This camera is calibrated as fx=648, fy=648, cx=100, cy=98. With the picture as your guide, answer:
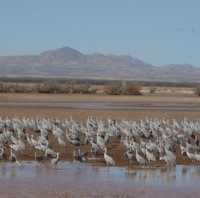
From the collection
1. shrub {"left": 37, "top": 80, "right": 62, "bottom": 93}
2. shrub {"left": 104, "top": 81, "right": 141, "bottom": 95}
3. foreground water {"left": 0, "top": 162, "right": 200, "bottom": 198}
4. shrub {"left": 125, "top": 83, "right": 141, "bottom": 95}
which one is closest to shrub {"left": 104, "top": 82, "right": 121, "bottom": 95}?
shrub {"left": 104, "top": 81, "right": 141, "bottom": 95}

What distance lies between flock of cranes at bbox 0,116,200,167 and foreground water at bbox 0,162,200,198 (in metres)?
0.87

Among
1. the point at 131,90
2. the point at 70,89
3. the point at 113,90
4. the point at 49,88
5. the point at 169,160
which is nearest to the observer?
the point at 169,160

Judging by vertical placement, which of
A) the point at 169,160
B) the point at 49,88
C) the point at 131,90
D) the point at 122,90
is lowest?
the point at 49,88

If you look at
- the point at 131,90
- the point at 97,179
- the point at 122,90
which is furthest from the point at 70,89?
the point at 97,179

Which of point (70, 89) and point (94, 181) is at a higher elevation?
point (94, 181)

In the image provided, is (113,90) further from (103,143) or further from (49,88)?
(103,143)

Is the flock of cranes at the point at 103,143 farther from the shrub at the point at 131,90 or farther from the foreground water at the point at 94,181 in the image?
the shrub at the point at 131,90

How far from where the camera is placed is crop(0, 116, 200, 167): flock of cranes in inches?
886

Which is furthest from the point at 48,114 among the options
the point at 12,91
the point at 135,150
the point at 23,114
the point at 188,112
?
the point at 12,91

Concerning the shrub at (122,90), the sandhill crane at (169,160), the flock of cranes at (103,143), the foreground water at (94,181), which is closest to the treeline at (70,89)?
the shrub at (122,90)

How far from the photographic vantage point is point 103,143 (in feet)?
83.7

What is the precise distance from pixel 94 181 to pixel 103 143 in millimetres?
6740

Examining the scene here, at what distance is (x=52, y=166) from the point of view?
21375 mm

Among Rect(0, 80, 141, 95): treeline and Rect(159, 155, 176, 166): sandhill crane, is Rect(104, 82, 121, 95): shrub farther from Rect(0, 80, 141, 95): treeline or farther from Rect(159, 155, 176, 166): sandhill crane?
Rect(159, 155, 176, 166): sandhill crane
